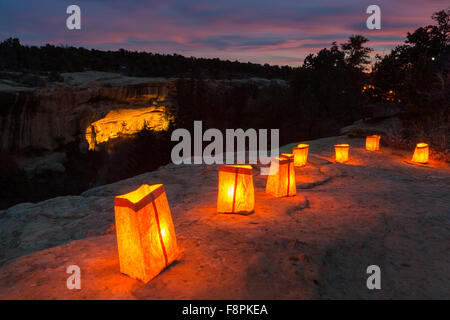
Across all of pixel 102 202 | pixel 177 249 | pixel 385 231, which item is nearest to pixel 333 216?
pixel 385 231

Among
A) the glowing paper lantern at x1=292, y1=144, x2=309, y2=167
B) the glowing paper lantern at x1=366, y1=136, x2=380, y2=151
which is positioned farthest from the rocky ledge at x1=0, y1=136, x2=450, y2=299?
the glowing paper lantern at x1=366, y1=136, x2=380, y2=151

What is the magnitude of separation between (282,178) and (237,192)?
42.7 inches

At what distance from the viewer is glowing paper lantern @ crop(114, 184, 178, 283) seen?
2.12m

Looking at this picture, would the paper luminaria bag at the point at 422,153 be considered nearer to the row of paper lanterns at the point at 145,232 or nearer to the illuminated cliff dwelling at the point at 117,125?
the row of paper lanterns at the point at 145,232

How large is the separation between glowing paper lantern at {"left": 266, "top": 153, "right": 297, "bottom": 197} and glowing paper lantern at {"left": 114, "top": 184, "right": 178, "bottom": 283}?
2464mm

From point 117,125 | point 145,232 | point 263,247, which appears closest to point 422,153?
point 263,247

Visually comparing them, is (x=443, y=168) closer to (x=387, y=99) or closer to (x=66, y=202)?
(x=387, y=99)

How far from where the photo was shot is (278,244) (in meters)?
2.67

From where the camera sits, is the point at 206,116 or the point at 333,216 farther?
the point at 206,116

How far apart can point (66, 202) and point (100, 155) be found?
47.2ft

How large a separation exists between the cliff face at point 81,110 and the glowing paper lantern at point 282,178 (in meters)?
13.2

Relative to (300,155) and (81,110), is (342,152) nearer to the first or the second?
(300,155)

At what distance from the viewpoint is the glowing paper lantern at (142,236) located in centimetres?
212

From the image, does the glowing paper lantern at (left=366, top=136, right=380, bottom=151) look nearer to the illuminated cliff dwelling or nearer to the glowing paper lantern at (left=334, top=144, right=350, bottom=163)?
the glowing paper lantern at (left=334, top=144, right=350, bottom=163)
